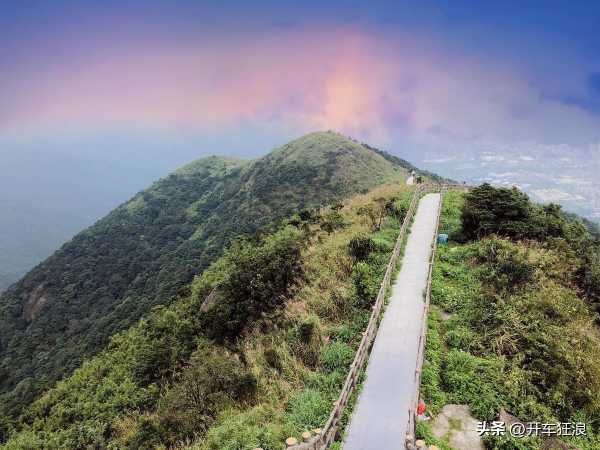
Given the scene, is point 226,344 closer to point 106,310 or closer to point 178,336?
point 178,336

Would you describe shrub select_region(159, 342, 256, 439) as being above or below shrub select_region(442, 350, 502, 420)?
below

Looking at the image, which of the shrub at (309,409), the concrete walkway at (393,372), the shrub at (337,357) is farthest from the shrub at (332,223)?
the shrub at (309,409)

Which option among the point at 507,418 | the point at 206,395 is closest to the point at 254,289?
the point at 206,395

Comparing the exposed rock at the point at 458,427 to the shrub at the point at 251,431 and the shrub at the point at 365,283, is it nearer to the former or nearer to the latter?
the shrub at the point at 251,431

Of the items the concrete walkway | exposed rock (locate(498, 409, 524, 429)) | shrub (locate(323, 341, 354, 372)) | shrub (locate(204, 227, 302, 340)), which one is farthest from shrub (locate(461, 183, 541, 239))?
shrub (locate(323, 341, 354, 372))

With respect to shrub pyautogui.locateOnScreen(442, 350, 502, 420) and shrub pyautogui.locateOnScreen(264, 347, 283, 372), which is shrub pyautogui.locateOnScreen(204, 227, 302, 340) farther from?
shrub pyautogui.locateOnScreen(442, 350, 502, 420)

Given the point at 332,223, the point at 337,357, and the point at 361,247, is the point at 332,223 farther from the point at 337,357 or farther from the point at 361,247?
the point at 337,357
